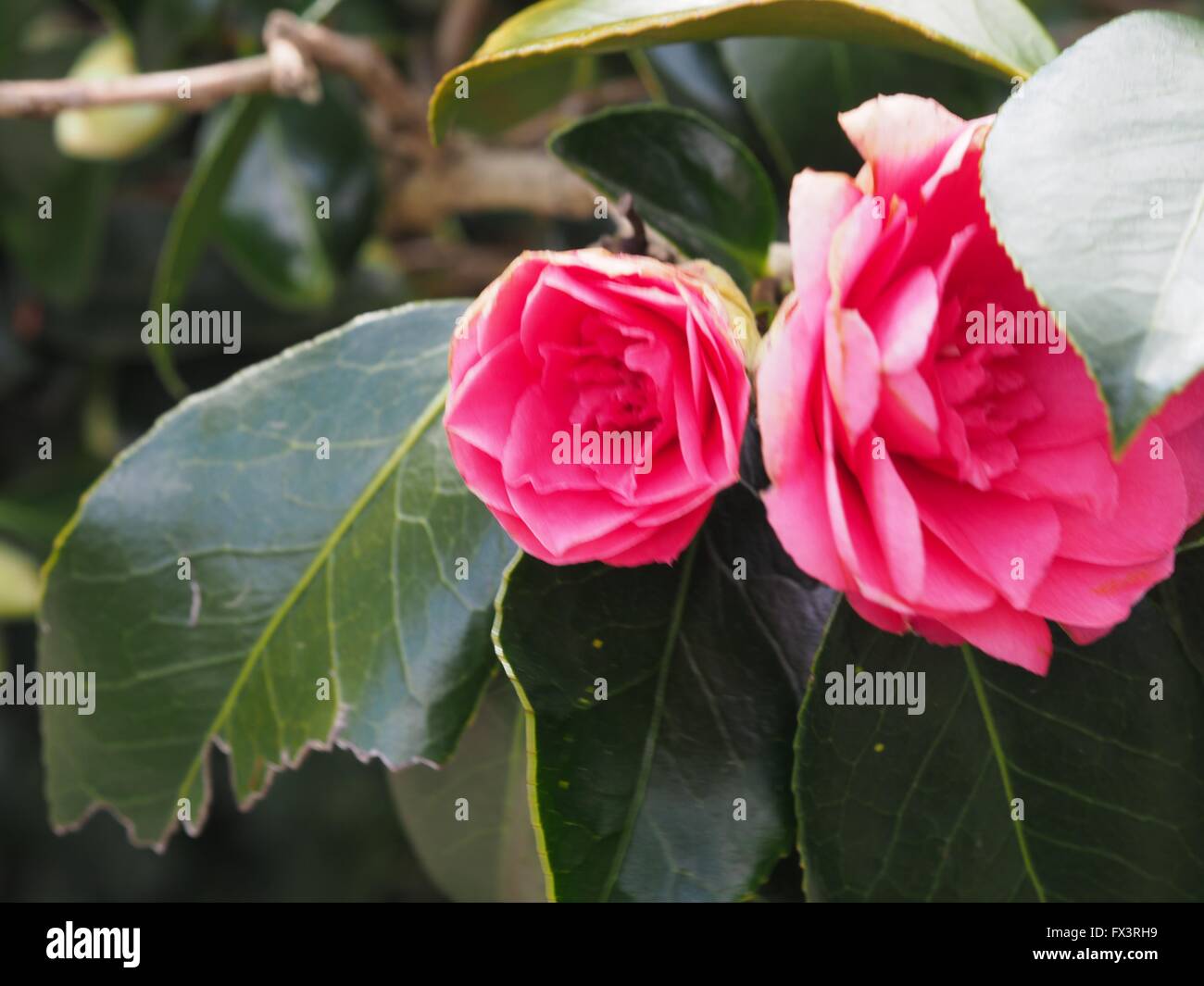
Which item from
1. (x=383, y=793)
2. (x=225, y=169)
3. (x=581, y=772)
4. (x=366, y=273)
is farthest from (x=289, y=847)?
(x=581, y=772)

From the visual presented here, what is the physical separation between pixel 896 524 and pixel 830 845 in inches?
8.4

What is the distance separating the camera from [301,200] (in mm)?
938

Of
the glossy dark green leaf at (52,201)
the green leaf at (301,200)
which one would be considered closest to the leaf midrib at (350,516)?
the green leaf at (301,200)

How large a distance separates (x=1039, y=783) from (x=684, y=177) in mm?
352

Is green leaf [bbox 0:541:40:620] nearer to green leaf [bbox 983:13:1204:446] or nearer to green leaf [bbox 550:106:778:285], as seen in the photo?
green leaf [bbox 550:106:778:285]

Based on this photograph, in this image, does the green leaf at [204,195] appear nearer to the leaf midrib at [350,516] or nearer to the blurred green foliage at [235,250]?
the blurred green foliage at [235,250]

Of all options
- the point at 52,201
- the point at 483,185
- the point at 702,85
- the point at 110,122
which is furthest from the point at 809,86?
the point at 52,201

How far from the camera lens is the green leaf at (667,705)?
1.63 ft

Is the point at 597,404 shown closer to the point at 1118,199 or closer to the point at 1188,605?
the point at 1118,199

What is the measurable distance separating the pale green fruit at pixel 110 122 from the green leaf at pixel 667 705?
61 centimetres

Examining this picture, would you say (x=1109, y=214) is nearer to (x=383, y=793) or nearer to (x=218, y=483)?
(x=218, y=483)

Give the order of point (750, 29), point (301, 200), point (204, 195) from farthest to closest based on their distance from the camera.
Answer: point (301, 200)
point (204, 195)
point (750, 29)

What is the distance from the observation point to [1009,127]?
0.39m

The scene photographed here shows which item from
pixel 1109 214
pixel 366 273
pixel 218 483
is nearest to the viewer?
pixel 1109 214
